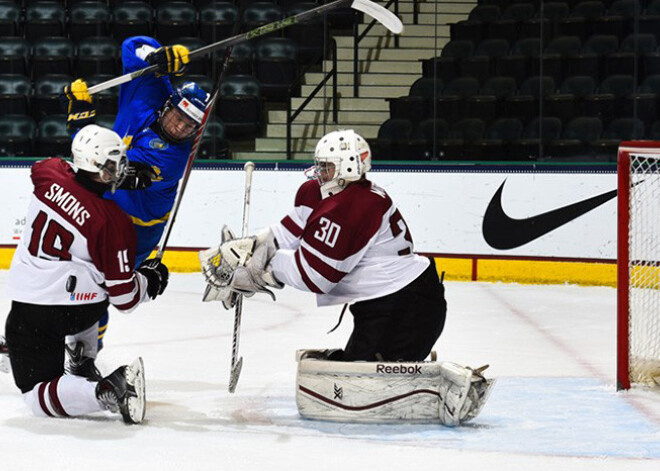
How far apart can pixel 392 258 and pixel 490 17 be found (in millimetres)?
5710

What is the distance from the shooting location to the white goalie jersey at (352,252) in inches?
137

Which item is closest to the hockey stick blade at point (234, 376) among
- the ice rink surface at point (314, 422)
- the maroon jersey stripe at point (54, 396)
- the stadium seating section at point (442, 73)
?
the ice rink surface at point (314, 422)

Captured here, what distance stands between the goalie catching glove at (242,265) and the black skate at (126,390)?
45 cm

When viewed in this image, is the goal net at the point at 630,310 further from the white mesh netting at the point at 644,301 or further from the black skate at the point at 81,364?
the black skate at the point at 81,364

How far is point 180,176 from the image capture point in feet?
15.4

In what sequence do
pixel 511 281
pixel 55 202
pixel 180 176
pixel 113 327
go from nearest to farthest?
1. pixel 55 202
2. pixel 180 176
3. pixel 113 327
4. pixel 511 281

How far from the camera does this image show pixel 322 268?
349 centimetres

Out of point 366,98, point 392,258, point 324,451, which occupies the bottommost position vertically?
point 324,451

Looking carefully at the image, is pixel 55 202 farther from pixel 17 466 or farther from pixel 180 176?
pixel 180 176

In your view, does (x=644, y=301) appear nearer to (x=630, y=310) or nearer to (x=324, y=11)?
(x=630, y=310)

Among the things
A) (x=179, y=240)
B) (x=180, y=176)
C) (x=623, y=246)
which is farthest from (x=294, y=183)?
(x=623, y=246)

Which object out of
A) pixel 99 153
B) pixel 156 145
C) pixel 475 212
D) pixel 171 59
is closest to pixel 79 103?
pixel 156 145

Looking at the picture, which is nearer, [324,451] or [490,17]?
[324,451]

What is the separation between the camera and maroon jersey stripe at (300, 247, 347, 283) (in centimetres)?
349
